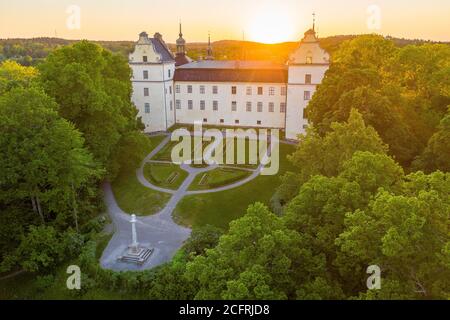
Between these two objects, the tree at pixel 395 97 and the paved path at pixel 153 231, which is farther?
the tree at pixel 395 97

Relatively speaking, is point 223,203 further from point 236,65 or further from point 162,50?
point 162,50

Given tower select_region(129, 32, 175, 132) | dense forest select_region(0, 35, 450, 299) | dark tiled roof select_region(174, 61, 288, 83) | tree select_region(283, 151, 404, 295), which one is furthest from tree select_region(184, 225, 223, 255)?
tower select_region(129, 32, 175, 132)

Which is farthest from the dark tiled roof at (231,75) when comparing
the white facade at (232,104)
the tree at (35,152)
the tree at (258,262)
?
the tree at (258,262)

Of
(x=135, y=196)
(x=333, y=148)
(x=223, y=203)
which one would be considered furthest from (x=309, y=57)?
(x=135, y=196)

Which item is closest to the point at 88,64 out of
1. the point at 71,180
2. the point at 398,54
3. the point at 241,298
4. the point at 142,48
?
the point at 71,180

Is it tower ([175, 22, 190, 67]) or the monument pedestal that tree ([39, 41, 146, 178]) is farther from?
tower ([175, 22, 190, 67])

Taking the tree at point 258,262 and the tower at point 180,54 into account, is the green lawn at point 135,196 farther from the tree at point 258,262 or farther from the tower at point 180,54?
the tower at point 180,54

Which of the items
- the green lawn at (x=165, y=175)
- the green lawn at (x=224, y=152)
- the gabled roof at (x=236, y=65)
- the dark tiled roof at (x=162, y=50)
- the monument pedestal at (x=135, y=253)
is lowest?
the monument pedestal at (x=135, y=253)
